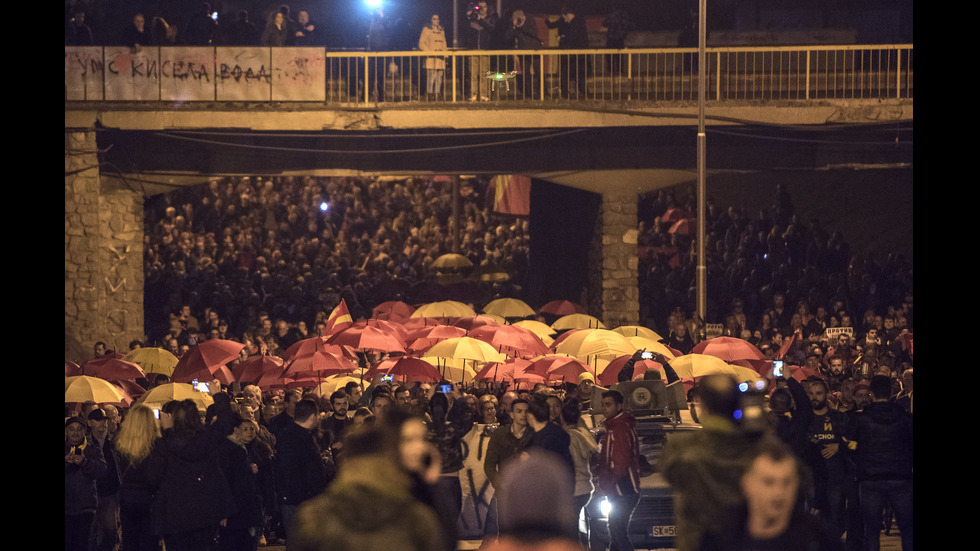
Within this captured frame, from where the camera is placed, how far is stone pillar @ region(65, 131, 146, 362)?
2789 centimetres

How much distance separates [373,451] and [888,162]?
23.8 metres

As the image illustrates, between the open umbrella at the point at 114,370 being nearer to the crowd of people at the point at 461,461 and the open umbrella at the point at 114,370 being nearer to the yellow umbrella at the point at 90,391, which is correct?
the yellow umbrella at the point at 90,391

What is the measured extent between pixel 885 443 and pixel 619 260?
18.2 metres

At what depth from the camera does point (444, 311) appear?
24.1 meters

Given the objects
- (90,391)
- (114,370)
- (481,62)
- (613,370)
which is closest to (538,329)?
(613,370)

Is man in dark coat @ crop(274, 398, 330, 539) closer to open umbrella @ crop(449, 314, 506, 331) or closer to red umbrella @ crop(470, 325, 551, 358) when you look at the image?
red umbrella @ crop(470, 325, 551, 358)

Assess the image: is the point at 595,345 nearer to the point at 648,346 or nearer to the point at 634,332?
the point at 648,346

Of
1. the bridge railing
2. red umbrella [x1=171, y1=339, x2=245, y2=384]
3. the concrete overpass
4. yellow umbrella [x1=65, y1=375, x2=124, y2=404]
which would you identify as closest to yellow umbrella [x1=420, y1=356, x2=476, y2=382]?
red umbrella [x1=171, y1=339, x2=245, y2=384]

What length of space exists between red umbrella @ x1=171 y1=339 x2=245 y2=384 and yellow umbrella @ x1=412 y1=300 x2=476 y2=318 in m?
6.58

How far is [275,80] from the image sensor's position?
27297 mm

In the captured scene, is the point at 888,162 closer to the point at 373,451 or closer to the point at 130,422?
the point at 130,422

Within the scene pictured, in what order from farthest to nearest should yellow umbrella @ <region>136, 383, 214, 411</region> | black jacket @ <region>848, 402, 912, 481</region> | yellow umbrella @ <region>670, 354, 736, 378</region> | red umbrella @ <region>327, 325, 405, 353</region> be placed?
red umbrella @ <region>327, 325, 405, 353</region> < yellow umbrella @ <region>670, 354, 736, 378</region> < yellow umbrella @ <region>136, 383, 214, 411</region> < black jacket @ <region>848, 402, 912, 481</region>
